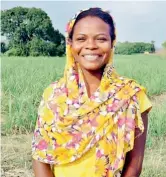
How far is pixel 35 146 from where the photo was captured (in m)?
1.70

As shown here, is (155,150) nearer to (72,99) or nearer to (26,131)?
(26,131)

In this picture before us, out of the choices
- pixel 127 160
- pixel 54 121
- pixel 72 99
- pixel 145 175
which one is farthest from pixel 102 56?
pixel 145 175

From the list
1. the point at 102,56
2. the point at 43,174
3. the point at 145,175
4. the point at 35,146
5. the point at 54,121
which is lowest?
the point at 145,175

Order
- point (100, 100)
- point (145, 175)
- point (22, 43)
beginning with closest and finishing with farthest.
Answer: point (100, 100), point (145, 175), point (22, 43)

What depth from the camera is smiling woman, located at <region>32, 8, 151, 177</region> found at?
5.25 ft

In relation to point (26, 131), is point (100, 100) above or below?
above

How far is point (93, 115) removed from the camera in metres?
1.61

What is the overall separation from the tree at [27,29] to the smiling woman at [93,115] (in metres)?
19.2

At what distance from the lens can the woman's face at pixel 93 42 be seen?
162 centimetres

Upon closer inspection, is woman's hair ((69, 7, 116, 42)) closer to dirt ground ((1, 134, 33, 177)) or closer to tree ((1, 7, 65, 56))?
dirt ground ((1, 134, 33, 177))

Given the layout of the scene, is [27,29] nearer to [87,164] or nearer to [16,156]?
[16,156]

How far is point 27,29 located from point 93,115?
72.7 ft

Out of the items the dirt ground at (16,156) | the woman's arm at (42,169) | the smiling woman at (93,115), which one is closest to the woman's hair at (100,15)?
the smiling woman at (93,115)

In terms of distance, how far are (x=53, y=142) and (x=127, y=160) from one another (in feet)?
0.96
